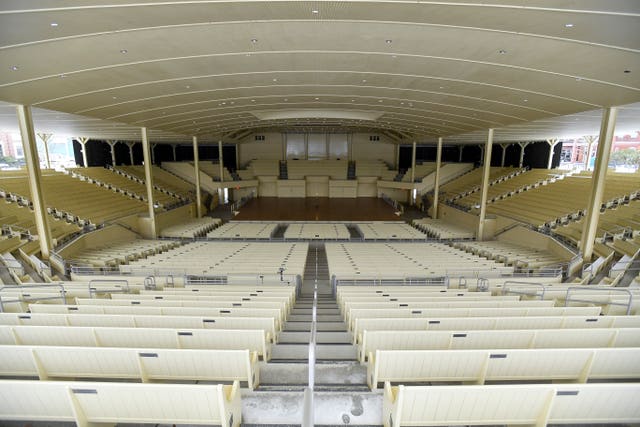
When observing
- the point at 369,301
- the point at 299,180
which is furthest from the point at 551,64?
the point at 299,180

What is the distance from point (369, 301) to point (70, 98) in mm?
14160

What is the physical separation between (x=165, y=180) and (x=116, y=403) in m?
39.4

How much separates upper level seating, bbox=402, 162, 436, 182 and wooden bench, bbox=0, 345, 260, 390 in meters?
34.9

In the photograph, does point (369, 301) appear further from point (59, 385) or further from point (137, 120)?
point (137, 120)

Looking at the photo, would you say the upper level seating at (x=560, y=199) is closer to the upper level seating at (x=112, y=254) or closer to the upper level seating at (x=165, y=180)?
the upper level seating at (x=112, y=254)

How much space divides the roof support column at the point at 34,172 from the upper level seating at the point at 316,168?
2993 cm

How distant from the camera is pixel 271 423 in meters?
3.46

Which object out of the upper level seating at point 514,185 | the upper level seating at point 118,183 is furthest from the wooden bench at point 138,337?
the upper level seating at point 514,185

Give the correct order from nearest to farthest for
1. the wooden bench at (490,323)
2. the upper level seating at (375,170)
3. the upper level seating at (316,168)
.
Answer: the wooden bench at (490,323), the upper level seating at (375,170), the upper level seating at (316,168)

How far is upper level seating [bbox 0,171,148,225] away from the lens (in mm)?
19875

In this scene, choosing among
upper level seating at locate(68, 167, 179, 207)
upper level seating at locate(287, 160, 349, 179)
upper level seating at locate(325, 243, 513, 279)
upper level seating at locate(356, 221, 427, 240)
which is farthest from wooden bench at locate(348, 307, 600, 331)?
upper level seating at locate(287, 160, 349, 179)

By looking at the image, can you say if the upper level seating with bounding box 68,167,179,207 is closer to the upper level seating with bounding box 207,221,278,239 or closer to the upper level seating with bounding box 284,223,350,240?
the upper level seating with bounding box 207,221,278,239

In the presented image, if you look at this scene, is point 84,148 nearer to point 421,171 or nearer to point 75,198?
point 75,198

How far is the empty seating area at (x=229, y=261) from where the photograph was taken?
460 inches
